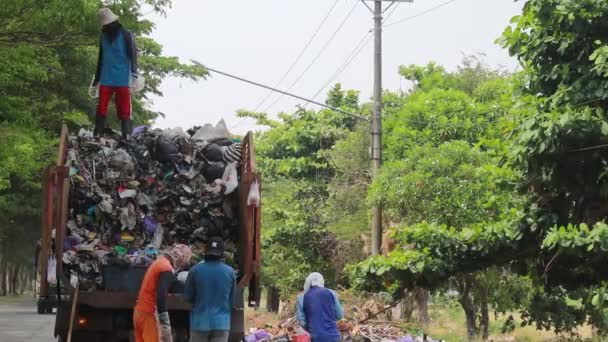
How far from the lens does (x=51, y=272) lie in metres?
10.0

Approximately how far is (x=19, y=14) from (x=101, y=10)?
179 cm

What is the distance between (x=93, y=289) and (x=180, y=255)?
95cm

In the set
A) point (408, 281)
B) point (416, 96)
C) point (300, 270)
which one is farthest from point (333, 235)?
point (408, 281)

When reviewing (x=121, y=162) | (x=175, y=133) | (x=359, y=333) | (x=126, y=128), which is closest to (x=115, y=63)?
(x=126, y=128)

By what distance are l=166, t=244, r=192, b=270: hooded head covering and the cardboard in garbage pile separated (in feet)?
0.93

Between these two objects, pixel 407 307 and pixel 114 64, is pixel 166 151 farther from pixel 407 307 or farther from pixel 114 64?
pixel 407 307

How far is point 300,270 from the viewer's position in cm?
3812

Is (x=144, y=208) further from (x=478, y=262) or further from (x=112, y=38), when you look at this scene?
(x=478, y=262)

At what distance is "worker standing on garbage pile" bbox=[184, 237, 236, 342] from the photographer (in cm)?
959

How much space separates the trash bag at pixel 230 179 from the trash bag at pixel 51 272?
2270 mm

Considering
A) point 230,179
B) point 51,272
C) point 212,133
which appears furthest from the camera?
point 212,133

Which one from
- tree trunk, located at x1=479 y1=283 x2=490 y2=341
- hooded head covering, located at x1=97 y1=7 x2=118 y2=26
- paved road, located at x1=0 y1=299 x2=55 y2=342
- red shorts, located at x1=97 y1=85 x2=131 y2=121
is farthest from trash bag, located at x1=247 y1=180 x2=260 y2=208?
tree trunk, located at x1=479 y1=283 x2=490 y2=341

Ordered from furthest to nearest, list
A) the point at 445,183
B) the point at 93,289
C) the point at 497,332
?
the point at 497,332 < the point at 445,183 < the point at 93,289

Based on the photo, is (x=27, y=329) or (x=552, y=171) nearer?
(x=552, y=171)
